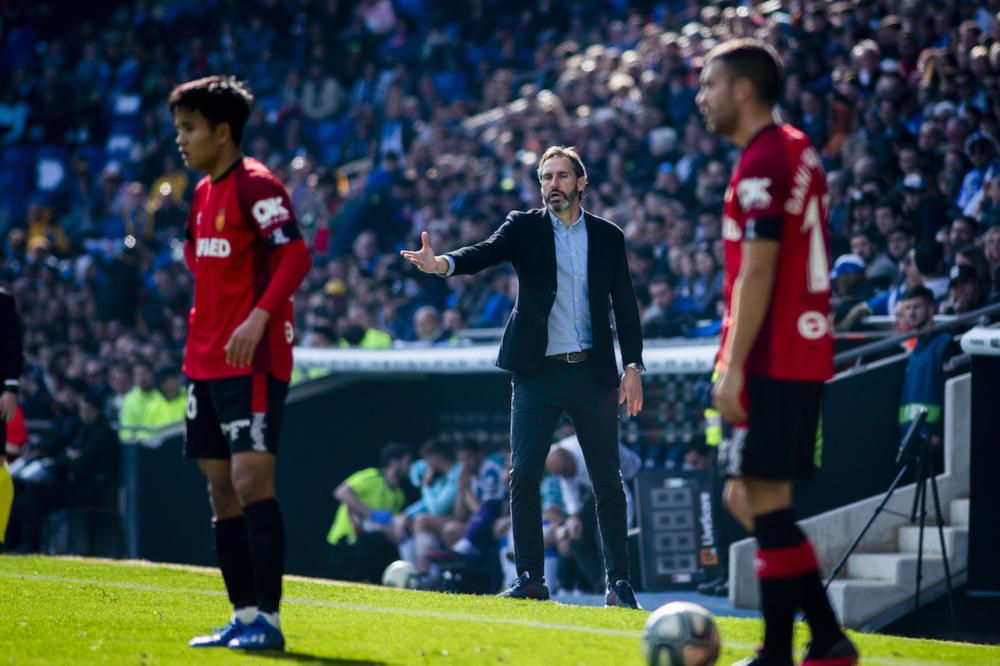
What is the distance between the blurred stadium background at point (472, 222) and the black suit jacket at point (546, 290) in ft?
8.70

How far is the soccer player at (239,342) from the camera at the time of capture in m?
5.85

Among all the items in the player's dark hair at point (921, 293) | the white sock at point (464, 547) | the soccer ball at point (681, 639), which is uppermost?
the player's dark hair at point (921, 293)

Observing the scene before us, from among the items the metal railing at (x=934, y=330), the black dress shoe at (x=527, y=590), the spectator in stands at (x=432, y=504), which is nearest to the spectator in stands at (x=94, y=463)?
the spectator in stands at (x=432, y=504)

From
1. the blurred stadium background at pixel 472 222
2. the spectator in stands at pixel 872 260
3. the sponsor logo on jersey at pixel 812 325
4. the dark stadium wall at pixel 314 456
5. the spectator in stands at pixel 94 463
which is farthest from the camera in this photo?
the spectator in stands at pixel 94 463

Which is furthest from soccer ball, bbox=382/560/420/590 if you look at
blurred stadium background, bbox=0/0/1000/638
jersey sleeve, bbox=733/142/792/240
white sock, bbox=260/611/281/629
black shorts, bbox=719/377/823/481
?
jersey sleeve, bbox=733/142/792/240

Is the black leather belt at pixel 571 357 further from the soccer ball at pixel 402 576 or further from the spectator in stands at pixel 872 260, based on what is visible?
the soccer ball at pixel 402 576

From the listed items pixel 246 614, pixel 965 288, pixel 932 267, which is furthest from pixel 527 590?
pixel 932 267

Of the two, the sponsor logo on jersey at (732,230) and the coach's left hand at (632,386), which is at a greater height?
the sponsor logo on jersey at (732,230)

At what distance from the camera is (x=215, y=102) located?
6027 millimetres

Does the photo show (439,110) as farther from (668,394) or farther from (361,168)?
(668,394)

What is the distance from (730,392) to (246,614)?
2.24 m

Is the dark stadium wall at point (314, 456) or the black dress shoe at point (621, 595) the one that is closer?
the black dress shoe at point (621, 595)

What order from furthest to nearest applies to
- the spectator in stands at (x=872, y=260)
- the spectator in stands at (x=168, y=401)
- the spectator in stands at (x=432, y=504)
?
the spectator in stands at (x=168, y=401) < the spectator in stands at (x=432, y=504) < the spectator in stands at (x=872, y=260)

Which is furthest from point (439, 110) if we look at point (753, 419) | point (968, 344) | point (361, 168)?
point (753, 419)
